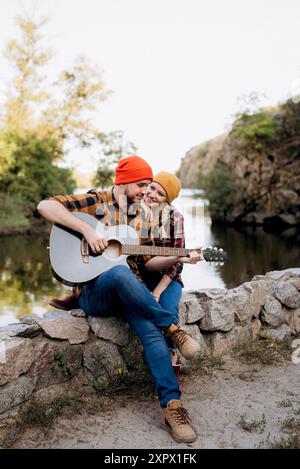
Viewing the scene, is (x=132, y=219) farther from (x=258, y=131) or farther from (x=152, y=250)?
(x=258, y=131)

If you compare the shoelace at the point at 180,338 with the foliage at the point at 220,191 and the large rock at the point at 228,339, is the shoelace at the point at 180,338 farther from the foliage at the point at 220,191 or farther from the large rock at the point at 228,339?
the foliage at the point at 220,191

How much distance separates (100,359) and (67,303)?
0.44 meters

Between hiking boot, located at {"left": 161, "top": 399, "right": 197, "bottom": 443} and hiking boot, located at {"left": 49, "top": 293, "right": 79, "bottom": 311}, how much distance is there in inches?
38.1

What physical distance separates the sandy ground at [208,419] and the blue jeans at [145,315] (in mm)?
244

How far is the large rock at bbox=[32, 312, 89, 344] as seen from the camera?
310 centimetres

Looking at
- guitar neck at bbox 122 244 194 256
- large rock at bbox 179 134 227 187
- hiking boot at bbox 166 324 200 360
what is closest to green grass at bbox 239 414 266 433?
hiking boot at bbox 166 324 200 360

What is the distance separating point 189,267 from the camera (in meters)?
11.8

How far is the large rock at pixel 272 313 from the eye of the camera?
4258 mm

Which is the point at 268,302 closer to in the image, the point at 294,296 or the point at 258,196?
the point at 294,296

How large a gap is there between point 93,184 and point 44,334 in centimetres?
2988

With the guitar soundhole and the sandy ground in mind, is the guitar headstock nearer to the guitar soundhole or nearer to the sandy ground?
the guitar soundhole

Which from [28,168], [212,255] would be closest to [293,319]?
[212,255]

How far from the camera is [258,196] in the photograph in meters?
23.8

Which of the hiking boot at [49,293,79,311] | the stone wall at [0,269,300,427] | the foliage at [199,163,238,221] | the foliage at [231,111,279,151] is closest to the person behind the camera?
the stone wall at [0,269,300,427]
